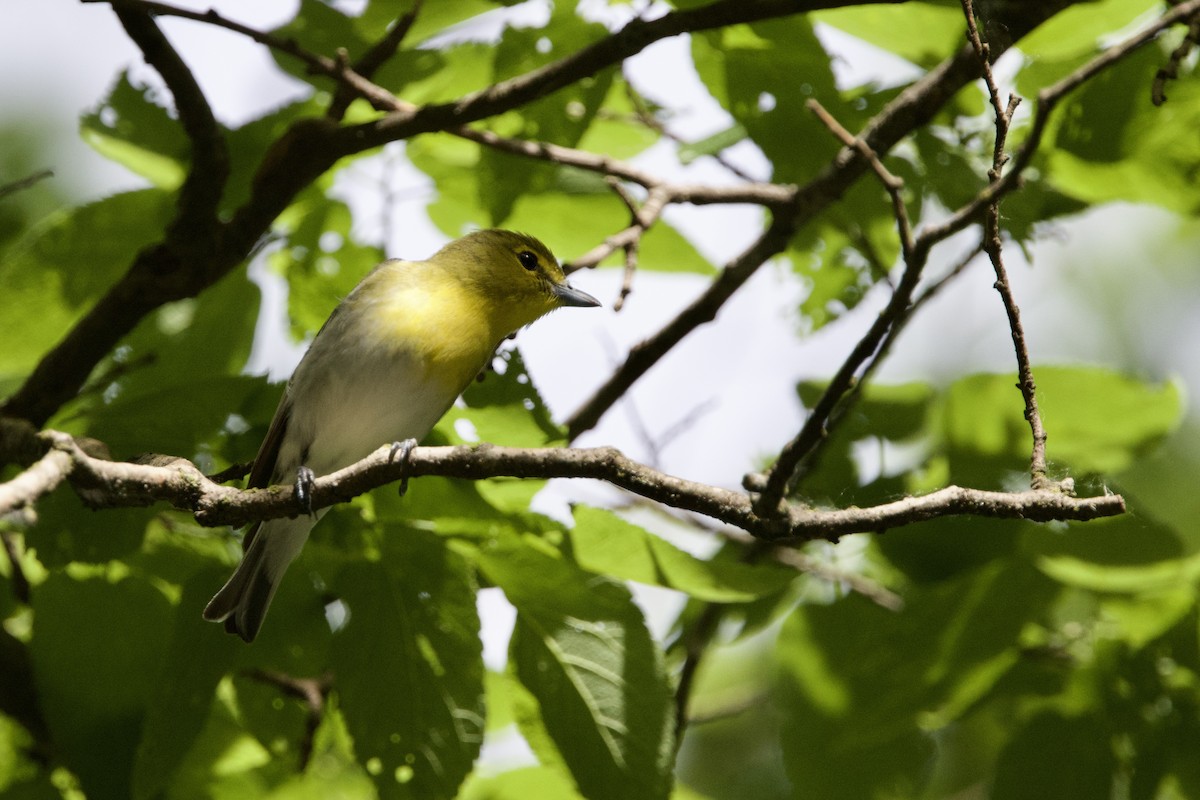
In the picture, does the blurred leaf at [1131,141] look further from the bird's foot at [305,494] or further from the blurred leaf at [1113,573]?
the bird's foot at [305,494]

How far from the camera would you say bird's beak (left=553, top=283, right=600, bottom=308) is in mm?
4352

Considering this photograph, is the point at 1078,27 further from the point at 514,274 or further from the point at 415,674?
the point at 415,674

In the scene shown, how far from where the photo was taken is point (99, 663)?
3143 millimetres

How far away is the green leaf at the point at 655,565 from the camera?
104 inches

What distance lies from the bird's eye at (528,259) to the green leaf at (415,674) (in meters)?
1.77

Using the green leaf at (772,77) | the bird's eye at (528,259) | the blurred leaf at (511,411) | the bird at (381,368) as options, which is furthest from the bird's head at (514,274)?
the blurred leaf at (511,411)

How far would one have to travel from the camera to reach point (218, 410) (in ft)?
9.42

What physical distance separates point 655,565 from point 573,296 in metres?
1.85

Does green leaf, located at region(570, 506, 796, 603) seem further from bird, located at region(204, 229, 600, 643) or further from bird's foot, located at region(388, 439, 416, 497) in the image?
bird, located at region(204, 229, 600, 643)

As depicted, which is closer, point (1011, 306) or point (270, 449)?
point (1011, 306)

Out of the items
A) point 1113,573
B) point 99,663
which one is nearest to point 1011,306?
point 1113,573

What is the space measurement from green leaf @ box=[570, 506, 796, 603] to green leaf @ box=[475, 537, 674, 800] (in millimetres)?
61

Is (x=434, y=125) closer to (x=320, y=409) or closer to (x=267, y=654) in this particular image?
(x=320, y=409)

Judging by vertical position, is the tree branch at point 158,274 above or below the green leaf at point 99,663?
above
